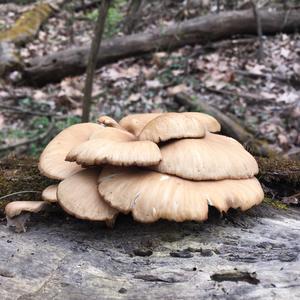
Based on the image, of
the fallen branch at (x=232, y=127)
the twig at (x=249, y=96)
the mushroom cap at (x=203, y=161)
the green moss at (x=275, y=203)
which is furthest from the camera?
the twig at (x=249, y=96)

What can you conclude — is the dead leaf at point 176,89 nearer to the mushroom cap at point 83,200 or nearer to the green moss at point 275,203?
the green moss at point 275,203

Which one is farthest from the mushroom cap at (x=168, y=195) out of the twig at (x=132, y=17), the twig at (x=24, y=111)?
the twig at (x=132, y=17)

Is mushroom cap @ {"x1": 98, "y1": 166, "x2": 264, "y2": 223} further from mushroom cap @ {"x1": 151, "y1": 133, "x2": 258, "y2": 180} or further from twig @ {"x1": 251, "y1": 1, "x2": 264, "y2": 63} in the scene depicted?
twig @ {"x1": 251, "y1": 1, "x2": 264, "y2": 63}

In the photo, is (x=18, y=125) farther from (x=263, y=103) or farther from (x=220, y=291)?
(x=220, y=291)

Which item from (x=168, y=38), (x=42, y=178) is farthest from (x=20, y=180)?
(x=168, y=38)

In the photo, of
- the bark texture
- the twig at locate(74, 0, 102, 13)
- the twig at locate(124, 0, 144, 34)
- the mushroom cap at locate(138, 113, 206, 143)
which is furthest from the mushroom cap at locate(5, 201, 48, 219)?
the twig at locate(74, 0, 102, 13)

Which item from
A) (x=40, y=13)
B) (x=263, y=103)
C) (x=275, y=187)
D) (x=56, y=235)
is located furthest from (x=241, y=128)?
(x=40, y=13)

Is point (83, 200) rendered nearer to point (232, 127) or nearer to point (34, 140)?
point (232, 127)
